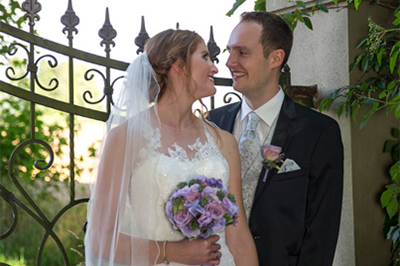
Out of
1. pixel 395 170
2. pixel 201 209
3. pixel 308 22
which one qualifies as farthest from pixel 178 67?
pixel 395 170

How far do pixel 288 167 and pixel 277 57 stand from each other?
63cm

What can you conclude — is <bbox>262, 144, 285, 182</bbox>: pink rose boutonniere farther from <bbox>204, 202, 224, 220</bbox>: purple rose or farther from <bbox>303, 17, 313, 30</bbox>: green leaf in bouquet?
<bbox>303, 17, 313, 30</bbox>: green leaf in bouquet

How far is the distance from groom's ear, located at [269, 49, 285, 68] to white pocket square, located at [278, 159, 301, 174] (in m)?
0.54

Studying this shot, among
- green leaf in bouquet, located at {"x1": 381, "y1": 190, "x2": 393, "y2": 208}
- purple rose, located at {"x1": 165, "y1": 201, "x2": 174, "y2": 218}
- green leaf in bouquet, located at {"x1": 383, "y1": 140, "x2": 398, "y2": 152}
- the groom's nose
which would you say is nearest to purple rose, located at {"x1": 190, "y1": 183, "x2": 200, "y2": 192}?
purple rose, located at {"x1": 165, "y1": 201, "x2": 174, "y2": 218}

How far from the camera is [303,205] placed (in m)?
2.97

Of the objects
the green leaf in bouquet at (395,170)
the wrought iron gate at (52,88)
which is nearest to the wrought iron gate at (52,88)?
the wrought iron gate at (52,88)

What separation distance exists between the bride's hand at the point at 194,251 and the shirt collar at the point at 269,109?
86cm

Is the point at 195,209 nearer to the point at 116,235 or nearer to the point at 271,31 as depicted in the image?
the point at 116,235

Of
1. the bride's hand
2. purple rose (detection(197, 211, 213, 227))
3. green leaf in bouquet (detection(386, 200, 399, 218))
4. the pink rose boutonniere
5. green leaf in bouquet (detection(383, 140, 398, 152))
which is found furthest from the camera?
green leaf in bouquet (detection(383, 140, 398, 152))

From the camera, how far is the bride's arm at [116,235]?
7.86 ft

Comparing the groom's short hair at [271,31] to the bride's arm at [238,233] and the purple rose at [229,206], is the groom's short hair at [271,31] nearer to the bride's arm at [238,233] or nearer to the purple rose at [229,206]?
the bride's arm at [238,233]

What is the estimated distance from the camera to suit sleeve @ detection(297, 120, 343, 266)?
2959 mm

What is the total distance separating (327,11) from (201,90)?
1.22 meters

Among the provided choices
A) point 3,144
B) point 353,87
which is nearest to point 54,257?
point 3,144
